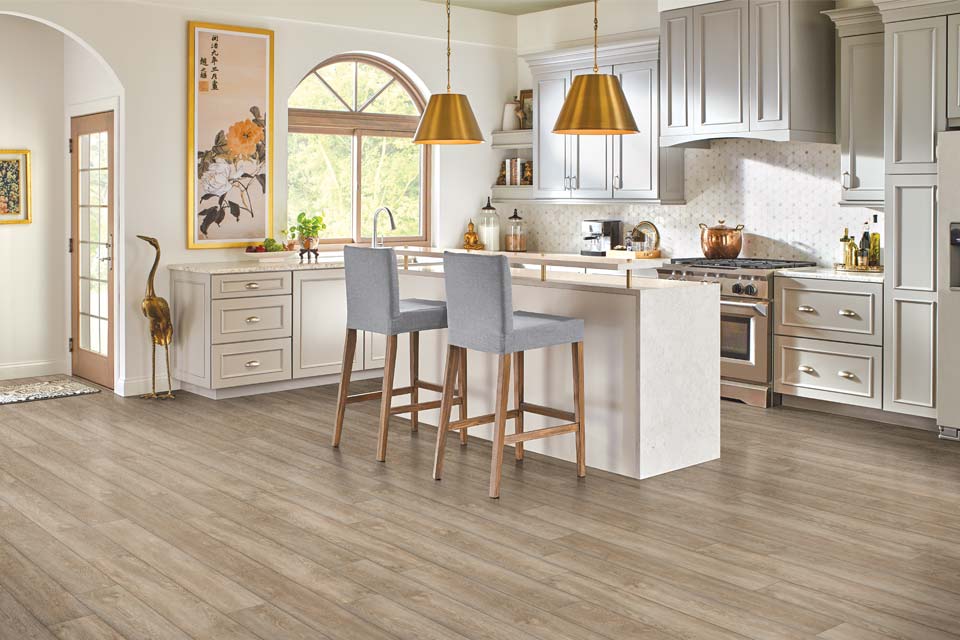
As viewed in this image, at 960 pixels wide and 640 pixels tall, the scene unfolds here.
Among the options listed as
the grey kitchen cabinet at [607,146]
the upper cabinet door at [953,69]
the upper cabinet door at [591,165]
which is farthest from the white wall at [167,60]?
the upper cabinet door at [953,69]

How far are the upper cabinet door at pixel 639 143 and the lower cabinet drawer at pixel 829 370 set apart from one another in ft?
5.46

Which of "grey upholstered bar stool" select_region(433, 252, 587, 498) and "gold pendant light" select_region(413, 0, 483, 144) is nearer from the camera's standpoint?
"grey upholstered bar stool" select_region(433, 252, 587, 498)

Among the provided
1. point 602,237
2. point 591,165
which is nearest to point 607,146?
point 591,165

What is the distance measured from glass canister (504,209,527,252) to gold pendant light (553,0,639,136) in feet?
12.7

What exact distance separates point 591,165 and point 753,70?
1627mm

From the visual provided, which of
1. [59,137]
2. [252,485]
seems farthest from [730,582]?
[59,137]

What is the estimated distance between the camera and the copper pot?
6.94 m

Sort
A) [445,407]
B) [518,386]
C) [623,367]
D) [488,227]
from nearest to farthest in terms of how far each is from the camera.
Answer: [445,407], [623,367], [518,386], [488,227]

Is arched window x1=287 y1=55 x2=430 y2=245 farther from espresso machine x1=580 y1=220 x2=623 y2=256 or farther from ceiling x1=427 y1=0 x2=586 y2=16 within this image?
espresso machine x1=580 y1=220 x2=623 y2=256

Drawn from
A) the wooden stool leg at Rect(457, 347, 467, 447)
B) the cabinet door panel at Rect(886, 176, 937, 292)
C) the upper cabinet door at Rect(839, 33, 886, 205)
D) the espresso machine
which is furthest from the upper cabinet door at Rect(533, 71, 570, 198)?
the wooden stool leg at Rect(457, 347, 467, 447)

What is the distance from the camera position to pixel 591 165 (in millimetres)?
7746

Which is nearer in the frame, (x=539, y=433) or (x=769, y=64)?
(x=539, y=433)

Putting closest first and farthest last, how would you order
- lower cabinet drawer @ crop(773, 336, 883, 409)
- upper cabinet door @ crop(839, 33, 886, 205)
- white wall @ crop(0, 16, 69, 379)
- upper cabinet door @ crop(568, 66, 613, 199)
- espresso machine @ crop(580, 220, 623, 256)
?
1. lower cabinet drawer @ crop(773, 336, 883, 409)
2. upper cabinet door @ crop(839, 33, 886, 205)
3. white wall @ crop(0, 16, 69, 379)
4. upper cabinet door @ crop(568, 66, 613, 199)
5. espresso machine @ crop(580, 220, 623, 256)

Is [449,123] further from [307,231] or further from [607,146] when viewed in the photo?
[607,146]
